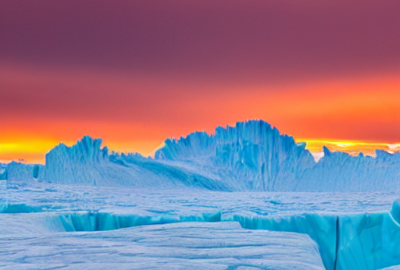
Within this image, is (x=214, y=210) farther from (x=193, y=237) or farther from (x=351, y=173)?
(x=351, y=173)

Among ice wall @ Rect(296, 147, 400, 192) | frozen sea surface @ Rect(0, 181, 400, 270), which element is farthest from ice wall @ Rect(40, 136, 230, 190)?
frozen sea surface @ Rect(0, 181, 400, 270)

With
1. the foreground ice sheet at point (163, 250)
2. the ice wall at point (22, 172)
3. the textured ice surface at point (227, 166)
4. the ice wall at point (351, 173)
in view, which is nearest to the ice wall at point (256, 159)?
the textured ice surface at point (227, 166)

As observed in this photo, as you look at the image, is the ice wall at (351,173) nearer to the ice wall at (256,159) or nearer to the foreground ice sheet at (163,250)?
the ice wall at (256,159)

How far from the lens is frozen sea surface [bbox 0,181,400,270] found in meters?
3.75

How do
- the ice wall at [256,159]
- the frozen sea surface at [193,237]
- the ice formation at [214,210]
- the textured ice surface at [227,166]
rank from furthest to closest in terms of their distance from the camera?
the ice wall at [256,159] → the textured ice surface at [227,166] → the ice formation at [214,210] → the frozen sea surface at [193,237]

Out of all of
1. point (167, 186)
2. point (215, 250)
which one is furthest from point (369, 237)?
point (167, 186)

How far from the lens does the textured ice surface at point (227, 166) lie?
16.3 meters

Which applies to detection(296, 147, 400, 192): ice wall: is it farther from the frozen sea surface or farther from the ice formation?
the frozen sea surface

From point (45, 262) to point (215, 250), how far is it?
1.39m

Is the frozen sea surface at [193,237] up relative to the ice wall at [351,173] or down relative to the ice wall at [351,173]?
down

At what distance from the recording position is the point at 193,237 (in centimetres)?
477

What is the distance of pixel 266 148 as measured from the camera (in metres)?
18.2

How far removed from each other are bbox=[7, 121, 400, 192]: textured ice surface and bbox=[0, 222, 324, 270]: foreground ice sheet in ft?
36.1

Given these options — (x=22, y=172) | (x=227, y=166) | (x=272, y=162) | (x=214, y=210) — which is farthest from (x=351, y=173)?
(x=22, y=172)
